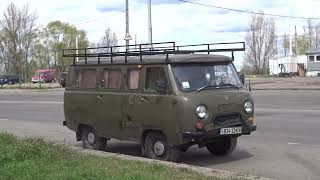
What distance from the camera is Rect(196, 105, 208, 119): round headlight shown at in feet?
32.9

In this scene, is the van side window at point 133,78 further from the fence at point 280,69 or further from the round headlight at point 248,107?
the fence at point 280,69

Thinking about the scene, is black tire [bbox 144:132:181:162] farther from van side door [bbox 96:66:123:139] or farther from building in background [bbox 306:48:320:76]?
building in background [bbox 306:48:320:76]

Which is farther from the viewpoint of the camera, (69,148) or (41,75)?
(41,75)

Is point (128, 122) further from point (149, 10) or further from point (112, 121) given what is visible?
point (149, 10)

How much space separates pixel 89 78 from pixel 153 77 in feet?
6.86

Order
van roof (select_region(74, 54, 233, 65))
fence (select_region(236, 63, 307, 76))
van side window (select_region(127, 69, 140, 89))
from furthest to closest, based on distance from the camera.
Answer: fence (select_region(236, 63, 307, 76))
van side window (select_region(127, 69, 140, 89))
van roof (select_region(74, 54, 233, 65))

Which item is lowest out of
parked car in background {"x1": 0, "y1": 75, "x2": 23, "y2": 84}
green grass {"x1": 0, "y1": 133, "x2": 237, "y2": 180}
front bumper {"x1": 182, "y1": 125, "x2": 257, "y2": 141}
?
green grass {"x1": 0, "y1": 133, "x2": 237, "y2": 180}

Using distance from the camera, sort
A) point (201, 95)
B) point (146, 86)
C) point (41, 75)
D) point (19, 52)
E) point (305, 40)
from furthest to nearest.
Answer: point (305, 40) < point (19, 52) < point (41, 75) < point (146, 86) < point (201, 95)

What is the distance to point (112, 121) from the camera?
462 inches

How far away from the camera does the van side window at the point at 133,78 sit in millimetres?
11147

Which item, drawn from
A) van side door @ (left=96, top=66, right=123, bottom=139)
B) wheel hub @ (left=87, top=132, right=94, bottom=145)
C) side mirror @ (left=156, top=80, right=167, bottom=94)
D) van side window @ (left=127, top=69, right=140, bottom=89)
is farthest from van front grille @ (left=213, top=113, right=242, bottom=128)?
wheel hub @ (left=87, top=132, right=94, bottom=145)

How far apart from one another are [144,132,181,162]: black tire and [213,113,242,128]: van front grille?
2.80 ft

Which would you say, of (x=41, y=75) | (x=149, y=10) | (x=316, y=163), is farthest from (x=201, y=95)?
(x=41, y=75)

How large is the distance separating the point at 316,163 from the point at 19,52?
3290 inches
